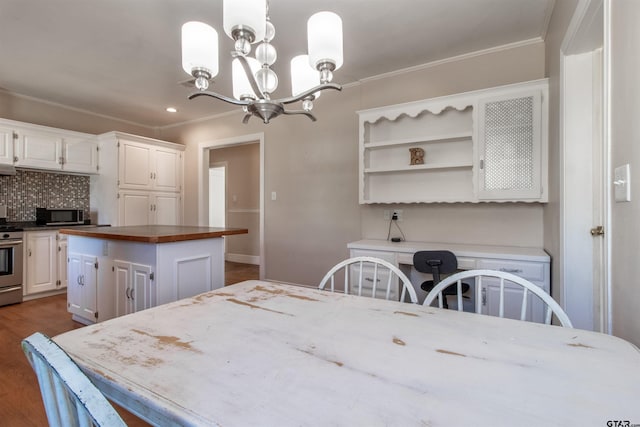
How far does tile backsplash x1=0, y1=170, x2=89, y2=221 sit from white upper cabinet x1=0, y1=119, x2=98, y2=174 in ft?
1.05

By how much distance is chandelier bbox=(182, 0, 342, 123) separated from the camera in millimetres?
1342

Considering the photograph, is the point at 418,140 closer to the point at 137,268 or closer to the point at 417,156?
the point at 417,156

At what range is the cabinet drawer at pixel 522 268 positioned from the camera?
2.24 metres

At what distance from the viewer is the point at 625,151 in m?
1.08

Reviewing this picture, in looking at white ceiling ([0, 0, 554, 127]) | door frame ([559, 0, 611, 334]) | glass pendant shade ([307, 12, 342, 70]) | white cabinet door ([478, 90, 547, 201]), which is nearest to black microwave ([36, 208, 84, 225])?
white ceiling ([0, 0, 554, 127])

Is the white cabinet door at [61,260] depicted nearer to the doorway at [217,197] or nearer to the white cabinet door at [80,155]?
the white cabinet door at [80,155]

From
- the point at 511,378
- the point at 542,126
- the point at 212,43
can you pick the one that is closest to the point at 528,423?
the point at 511,378

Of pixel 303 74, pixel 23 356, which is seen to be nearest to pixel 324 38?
pixel 303 74

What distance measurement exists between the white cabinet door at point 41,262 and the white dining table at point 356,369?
3742mm

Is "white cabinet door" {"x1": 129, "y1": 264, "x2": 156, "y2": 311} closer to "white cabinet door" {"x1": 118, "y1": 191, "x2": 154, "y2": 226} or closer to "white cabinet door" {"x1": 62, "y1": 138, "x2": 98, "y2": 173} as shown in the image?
"white cabinet door" {"x1": 118, "y1": 191, "x2": 154, "y2": 226}

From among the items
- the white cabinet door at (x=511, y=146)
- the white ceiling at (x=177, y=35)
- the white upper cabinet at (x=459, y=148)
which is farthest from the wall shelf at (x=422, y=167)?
the white ceiling at (x=177, y=35)

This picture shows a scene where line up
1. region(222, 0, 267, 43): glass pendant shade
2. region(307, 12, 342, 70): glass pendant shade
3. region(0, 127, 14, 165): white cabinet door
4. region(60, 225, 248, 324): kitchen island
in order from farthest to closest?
region(0, 127, 14, 165): white cabinet door
region(60, 225, 248, 324): kitchen island
region(307, 12, 342, 70): glass pendant shade
region(222, 0, 267, 43): glass pendant shade

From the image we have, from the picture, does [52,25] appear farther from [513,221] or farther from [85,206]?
[513,221]

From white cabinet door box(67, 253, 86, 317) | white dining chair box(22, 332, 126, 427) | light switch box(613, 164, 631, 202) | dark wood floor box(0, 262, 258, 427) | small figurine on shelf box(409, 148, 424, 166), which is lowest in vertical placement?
dark wood floor box(0, 262, 258, 427)
